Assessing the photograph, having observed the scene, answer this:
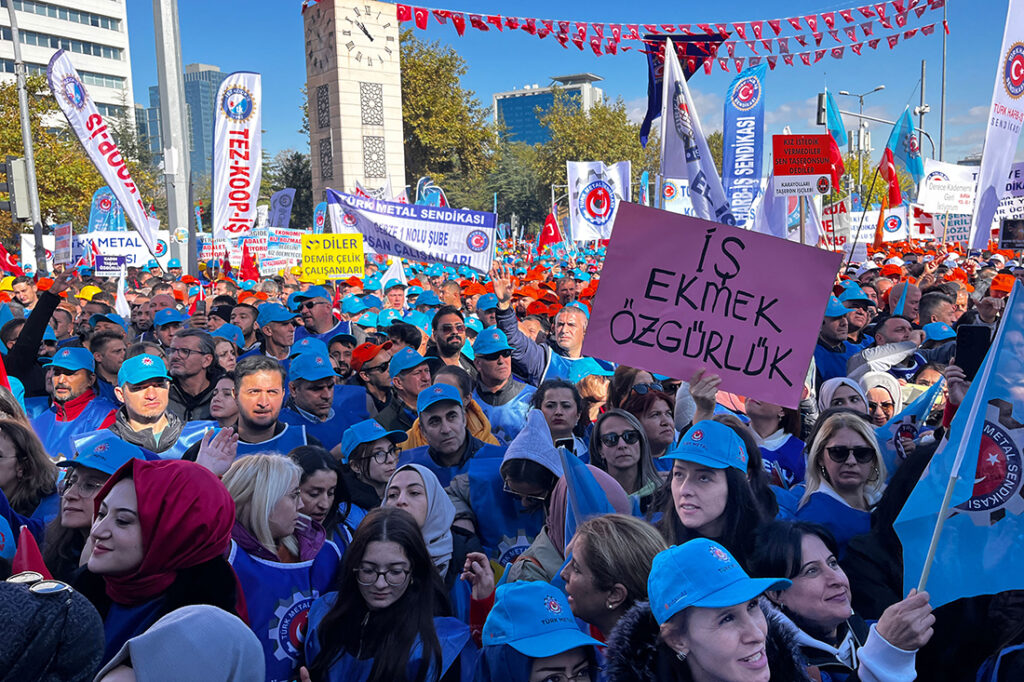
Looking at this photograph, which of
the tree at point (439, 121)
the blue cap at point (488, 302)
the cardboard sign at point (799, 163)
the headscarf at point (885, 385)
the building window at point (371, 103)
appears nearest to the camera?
the headscarf at point (885, 385)

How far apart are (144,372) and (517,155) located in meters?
66.5

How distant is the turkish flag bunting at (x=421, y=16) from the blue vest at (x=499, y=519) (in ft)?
54.5

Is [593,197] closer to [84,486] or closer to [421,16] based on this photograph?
[421,16]

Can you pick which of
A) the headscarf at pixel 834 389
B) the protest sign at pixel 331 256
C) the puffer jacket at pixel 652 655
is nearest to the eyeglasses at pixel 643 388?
the headscarf at pixel 834 389

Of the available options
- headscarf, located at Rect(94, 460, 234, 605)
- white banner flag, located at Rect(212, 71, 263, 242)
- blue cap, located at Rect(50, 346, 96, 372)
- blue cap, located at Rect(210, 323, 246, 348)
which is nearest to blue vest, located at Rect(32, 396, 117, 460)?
blue cap, located at Rect(50, 346, 96, 372)

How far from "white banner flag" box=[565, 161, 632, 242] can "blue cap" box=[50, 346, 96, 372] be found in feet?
43.6

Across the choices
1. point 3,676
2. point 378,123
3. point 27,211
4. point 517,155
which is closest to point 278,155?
point 517,155

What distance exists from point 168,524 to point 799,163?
8.76 metres

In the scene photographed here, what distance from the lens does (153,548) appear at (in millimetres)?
2432

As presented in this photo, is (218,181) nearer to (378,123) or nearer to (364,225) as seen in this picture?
(364,225)

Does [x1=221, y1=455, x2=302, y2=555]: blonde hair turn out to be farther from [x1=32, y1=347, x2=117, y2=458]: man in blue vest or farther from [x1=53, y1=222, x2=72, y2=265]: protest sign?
[x1=53, y1=222, x2=72, y2=265]: protest sign

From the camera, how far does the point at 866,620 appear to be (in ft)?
10.3

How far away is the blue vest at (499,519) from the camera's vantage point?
3861 millimetres

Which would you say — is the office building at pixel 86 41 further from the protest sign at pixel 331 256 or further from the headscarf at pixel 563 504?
the headscarf at pixel 563 504
